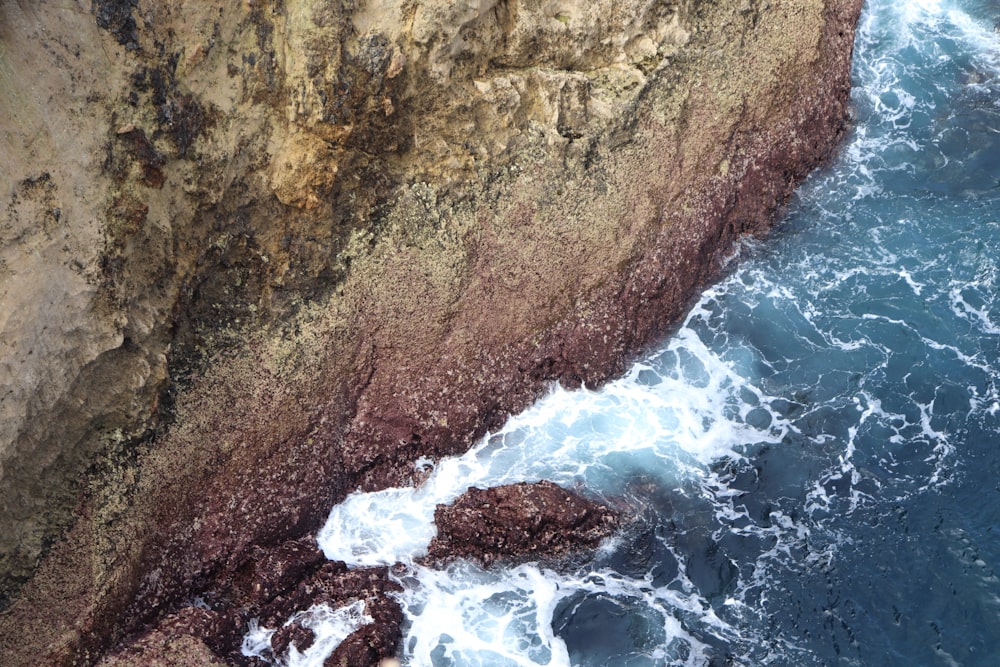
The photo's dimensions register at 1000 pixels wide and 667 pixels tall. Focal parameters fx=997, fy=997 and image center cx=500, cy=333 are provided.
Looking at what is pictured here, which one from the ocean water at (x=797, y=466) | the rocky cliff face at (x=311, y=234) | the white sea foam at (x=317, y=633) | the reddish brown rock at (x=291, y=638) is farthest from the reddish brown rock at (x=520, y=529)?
the reddish brown rock at (x=291, y=638)

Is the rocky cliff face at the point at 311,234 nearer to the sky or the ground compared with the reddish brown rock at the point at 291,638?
nearer to the sky

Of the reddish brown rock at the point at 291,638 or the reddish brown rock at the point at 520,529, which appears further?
the reddish brown rock at the point at 520,529

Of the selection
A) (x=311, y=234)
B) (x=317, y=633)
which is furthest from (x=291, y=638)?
(x=311, y=234)

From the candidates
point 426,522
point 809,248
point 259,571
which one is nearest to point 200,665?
point 259,571

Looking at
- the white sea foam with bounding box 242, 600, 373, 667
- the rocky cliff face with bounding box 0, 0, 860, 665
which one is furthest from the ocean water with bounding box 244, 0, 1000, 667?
the rocky cliff face with bounding box 0, 0, 860, 665

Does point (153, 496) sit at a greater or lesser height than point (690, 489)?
greater

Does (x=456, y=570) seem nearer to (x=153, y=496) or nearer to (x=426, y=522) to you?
(x=426, y=522)

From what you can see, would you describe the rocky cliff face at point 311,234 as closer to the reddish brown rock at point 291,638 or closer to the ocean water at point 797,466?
the ocean water at point 797,466

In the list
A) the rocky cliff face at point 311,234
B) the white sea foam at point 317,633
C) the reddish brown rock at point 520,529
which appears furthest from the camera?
the reddish brown rock at point 520,529
